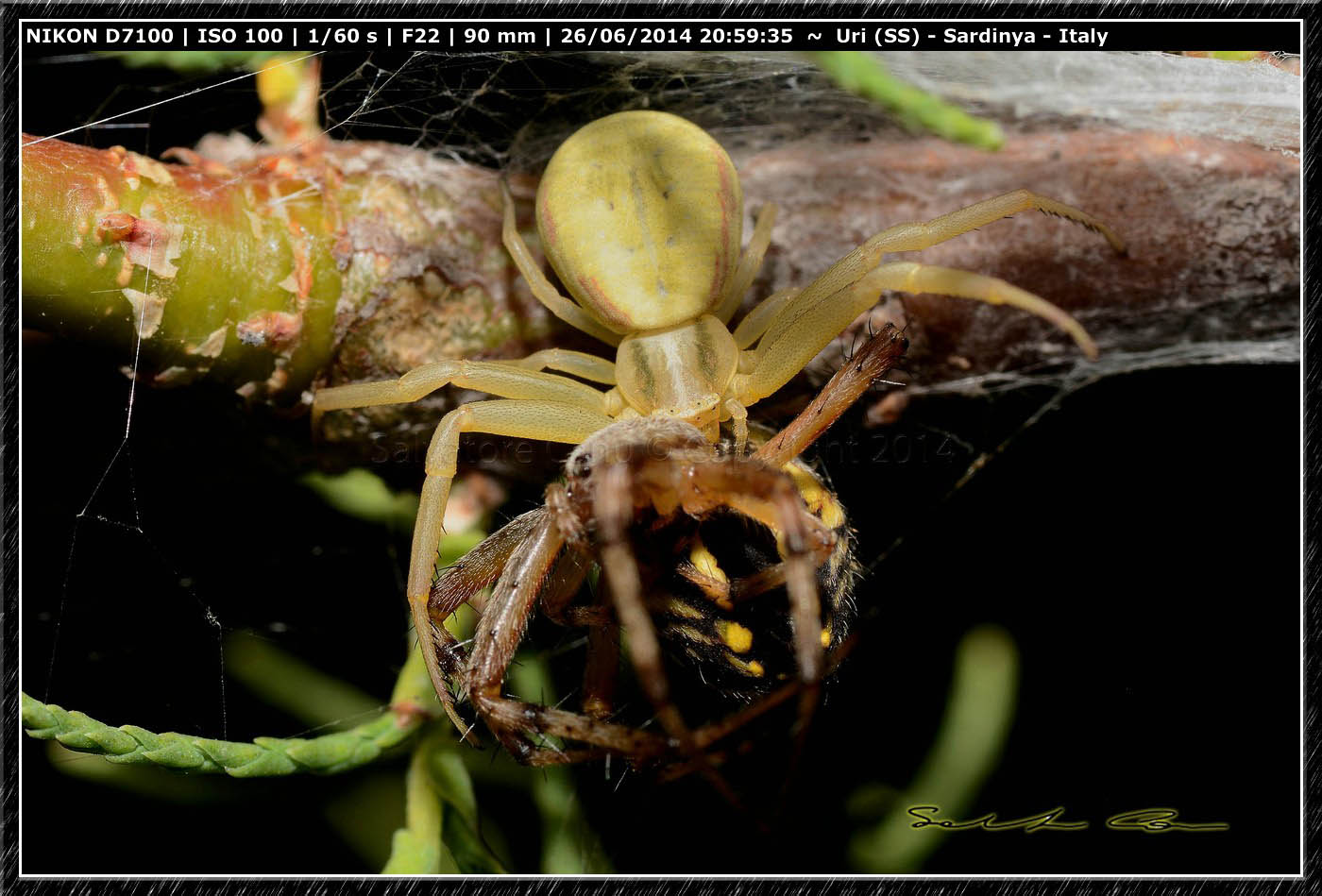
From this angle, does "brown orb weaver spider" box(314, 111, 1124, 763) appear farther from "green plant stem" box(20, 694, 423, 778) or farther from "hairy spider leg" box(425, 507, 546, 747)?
"green plant stem" box(20, 694, 423, 778)

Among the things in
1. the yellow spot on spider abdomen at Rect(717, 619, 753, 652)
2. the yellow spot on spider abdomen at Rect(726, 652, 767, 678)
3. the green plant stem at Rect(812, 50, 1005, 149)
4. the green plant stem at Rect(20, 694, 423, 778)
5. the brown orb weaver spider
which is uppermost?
the green plant stem at Rect(812, 50, 1005, 149)

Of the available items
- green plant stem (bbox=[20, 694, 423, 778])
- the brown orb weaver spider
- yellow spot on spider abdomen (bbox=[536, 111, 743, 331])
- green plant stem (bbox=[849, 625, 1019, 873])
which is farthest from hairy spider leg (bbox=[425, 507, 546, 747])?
green plant stem (bbox=[849, 625, 1019, 873])

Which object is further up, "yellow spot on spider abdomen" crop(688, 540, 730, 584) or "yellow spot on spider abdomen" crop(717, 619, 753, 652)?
"yellow spot on spider abdomen" crop(688, 540, 730, 584)

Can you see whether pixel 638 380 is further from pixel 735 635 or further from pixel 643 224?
pixel 735 635

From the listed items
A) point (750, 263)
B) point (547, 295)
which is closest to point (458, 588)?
point (547, 295)

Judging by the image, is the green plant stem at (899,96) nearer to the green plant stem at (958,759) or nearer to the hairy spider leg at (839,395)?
the hairy spider leg at (839,395)

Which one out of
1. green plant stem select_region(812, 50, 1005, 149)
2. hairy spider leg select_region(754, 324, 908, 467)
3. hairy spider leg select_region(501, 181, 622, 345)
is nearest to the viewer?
hairy spider leg select_region(754, 324, 908, 467)
